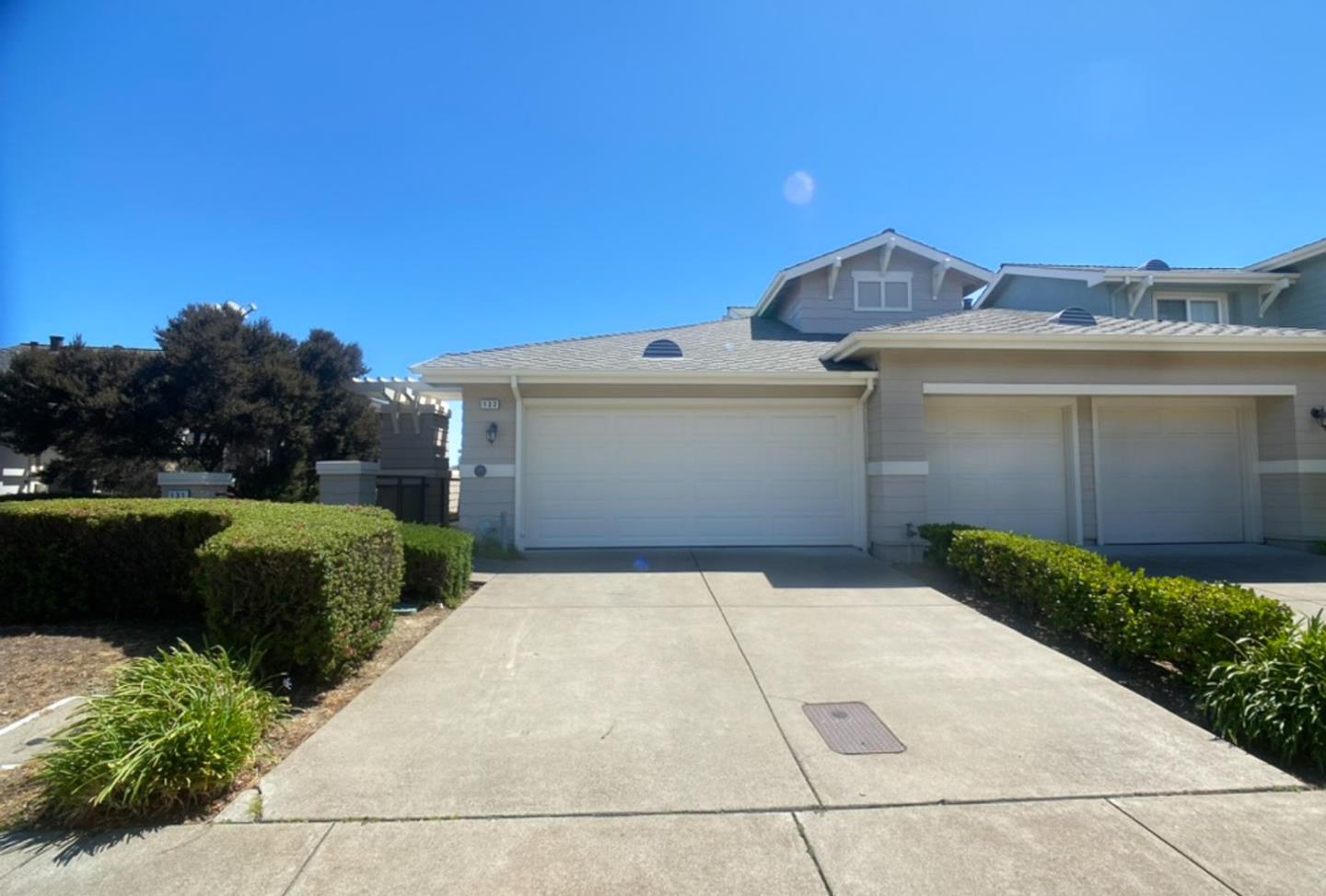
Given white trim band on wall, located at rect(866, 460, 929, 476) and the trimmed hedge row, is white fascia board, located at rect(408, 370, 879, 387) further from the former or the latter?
the trimmed hedge row

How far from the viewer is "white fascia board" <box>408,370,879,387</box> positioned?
10047mm

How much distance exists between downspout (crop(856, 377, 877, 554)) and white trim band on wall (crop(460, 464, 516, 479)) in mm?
5485

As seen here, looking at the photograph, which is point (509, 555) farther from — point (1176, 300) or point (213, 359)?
point (1176, 300)

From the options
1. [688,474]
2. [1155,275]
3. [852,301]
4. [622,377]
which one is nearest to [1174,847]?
[688,474]

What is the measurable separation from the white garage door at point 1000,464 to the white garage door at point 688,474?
1.52m

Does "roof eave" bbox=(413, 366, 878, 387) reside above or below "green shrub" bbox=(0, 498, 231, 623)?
above

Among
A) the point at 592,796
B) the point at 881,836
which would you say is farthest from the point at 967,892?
the point at 592,796

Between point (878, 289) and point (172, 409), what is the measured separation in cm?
1645

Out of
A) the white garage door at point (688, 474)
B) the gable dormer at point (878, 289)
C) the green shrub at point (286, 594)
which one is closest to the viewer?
the green shrub at point (286, 594)

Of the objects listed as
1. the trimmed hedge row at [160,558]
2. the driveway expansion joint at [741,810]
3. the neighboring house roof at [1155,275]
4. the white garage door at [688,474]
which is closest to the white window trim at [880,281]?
the neighboring house roof at [1155,275]

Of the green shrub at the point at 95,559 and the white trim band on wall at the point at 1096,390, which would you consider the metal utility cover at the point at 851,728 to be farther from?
the white trim band on wall at the point at 1096,390

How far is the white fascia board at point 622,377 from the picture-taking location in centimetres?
1005

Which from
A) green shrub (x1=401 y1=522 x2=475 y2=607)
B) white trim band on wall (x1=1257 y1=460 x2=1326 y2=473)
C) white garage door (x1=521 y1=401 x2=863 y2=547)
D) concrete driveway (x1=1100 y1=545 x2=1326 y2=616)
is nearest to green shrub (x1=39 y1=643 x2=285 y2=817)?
green shrub (x1=401 y1=522 x2=475 y2=607)

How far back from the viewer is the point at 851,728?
3.91 metres
